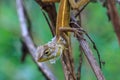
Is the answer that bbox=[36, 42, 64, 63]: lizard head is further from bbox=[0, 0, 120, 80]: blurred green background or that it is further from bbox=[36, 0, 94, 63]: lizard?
bbox=[0, 0, 120, 80]: blurred green background

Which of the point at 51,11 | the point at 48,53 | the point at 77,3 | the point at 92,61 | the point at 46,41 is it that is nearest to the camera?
the point at 92,61

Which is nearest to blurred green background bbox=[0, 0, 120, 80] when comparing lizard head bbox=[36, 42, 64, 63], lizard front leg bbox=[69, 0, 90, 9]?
lizard front leg bbox=[69, 0, 90, 9]

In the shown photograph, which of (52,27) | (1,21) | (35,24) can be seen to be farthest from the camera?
(1,21)

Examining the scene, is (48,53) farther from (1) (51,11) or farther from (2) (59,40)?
(1) (51,11)

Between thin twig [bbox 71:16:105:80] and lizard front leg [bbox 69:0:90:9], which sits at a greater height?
lizard front leg [bbox 69:0:90:9]

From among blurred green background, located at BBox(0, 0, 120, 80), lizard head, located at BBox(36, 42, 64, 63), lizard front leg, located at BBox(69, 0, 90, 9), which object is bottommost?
blurred green background, located at BBox(0, 0, 120, 80)

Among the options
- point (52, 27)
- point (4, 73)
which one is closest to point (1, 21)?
point (4, 73)

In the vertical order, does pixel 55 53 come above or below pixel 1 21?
above

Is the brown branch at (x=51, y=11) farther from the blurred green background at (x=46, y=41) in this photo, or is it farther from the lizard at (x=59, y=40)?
the blurred green background at (x=46, y=41)

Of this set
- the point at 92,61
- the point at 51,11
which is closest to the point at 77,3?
the point at 51,11

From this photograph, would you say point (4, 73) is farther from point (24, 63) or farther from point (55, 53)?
point (55, 53)

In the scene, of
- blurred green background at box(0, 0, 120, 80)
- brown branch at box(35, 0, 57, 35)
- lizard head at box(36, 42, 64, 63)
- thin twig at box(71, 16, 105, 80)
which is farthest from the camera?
blurred green background at box(0, 0, 120, 80)
